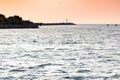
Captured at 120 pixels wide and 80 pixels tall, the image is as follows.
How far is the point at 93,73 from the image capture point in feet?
135

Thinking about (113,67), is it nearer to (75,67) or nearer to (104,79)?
(75,67)

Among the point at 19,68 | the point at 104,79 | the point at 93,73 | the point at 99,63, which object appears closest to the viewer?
the point at 104,79

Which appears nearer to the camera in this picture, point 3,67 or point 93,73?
point 93,73

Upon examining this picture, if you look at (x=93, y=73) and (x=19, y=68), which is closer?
(x=93, y=73)

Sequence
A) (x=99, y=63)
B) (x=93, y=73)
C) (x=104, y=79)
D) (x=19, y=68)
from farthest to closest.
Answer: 1. (x=99, y=63)
2. (x=19, y=68)
3. (x=93, y=73)
4. (x=104, y=79)

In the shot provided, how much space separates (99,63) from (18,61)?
9225 millimetres

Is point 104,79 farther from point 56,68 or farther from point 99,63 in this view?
point 99,63

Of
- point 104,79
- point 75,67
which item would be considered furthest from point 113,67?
point 104,79

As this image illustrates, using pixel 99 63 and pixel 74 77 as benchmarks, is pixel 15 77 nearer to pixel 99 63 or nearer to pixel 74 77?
pixel 74 77

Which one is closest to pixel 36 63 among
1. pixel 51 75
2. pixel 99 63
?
pixel 99 63

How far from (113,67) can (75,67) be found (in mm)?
3733

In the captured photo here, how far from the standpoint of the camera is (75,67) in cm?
4544

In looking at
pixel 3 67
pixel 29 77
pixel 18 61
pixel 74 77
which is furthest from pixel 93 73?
pixel 18 61

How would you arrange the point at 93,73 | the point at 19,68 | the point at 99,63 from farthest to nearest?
the point at 99,63, the point at 19,68, the point at 93,73
